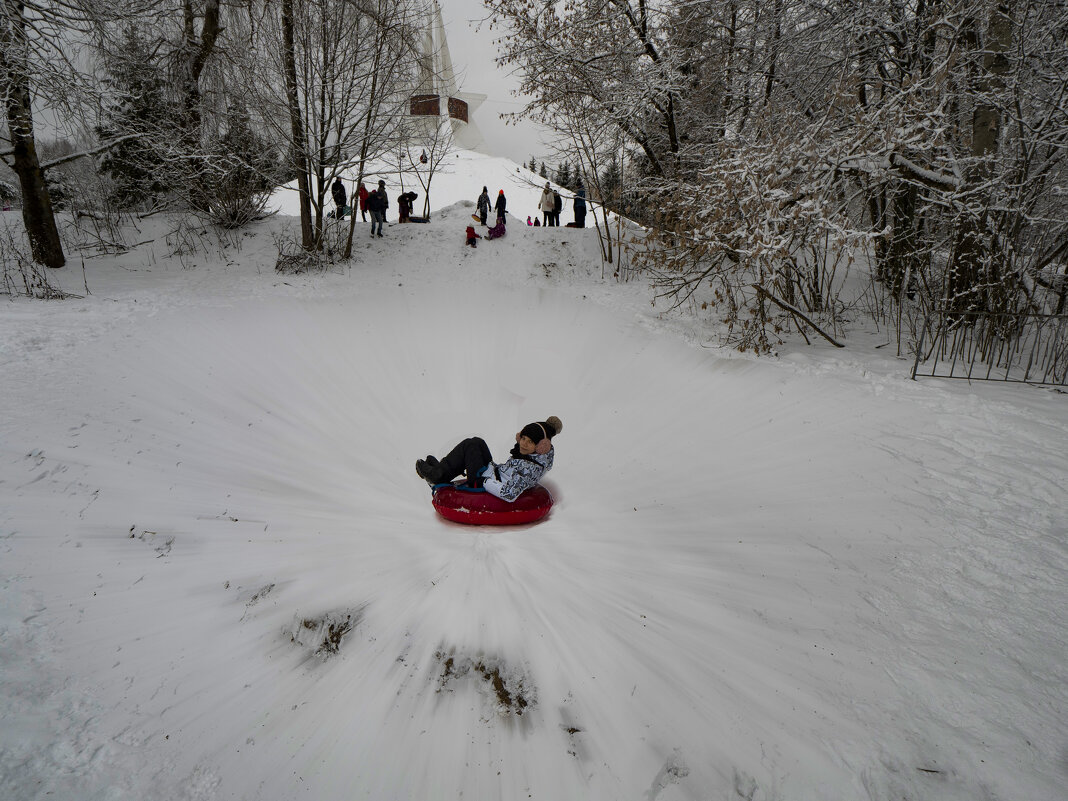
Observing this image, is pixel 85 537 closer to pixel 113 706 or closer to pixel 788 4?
pixel 113 706

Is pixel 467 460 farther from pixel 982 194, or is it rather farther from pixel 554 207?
pixel 554 207

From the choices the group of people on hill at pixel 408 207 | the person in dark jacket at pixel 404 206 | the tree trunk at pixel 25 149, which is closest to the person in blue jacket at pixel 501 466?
the group of people on hill at pixel 408 207

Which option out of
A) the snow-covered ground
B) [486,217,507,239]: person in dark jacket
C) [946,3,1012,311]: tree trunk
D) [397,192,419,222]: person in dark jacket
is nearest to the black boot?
the snow-covered ground

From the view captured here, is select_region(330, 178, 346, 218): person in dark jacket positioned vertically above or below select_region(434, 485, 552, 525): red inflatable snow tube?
above

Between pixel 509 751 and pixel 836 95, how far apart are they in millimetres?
8316

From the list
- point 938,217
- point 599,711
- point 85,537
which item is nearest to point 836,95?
point 938,217

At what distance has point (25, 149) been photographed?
8766 mm

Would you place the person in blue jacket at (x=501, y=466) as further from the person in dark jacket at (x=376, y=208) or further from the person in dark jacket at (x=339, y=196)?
the person in dark jacket at (x=339, y=196)

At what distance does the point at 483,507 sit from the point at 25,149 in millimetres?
10661

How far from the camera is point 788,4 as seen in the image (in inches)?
340

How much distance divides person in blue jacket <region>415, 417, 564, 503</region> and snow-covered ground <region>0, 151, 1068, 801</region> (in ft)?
1.47

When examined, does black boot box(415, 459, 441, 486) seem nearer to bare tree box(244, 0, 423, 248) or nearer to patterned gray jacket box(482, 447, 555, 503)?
patterned gray jacket box(482, 447, 555, 503)

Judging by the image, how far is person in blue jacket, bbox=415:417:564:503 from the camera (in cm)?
478

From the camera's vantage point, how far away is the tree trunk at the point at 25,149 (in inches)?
294
